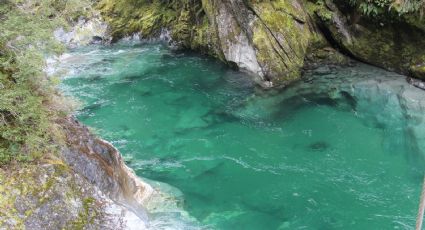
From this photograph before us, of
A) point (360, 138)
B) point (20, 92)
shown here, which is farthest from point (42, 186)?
point (360, 138)

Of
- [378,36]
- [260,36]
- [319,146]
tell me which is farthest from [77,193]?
[378,36]

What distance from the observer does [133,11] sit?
19.7 meters

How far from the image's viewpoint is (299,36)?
13469 mm

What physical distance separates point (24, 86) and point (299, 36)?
379 inches

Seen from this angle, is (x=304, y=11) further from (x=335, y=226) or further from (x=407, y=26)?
(x=335, y=226)

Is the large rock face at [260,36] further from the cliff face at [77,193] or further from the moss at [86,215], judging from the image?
the moss at [86,215]

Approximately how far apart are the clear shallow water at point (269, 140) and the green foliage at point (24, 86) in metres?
3.29

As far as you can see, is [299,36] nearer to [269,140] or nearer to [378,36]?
[378,36]

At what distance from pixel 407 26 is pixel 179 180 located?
8.21 meters

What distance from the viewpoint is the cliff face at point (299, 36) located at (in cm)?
1256

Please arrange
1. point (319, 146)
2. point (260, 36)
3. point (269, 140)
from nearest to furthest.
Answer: point (319, 146) → point (269, 140) → point (260, 36)

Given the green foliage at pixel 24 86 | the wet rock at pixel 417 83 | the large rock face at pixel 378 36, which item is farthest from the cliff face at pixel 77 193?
the large rock face at pixel 378 36

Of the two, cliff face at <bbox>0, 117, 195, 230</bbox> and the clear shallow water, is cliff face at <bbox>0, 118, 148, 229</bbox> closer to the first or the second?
cliff face at <bbox>0, 117, 195, 230</bbox>

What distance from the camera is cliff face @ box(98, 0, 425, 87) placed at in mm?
12562
